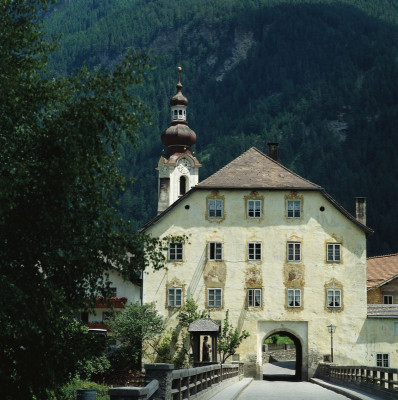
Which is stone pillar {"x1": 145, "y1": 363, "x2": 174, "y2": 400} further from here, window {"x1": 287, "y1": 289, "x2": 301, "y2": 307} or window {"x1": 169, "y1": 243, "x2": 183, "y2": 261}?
window {"x1": 287, "y1": 289, "x2": 301, "y2": 307}

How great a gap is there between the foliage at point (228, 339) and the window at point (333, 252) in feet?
23.0

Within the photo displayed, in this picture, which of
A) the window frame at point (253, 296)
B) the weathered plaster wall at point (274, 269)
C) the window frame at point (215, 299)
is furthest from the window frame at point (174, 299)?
the window frame at point (253, 296)

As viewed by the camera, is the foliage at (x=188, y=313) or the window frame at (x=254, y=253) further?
the window frame at (x=254, y=253)

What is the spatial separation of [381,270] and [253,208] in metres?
17.8

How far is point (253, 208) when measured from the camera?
56.9 metres

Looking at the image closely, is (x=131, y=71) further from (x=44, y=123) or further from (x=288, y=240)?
(x=288, y=240)

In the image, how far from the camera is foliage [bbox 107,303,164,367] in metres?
54.7

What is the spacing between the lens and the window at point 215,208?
2234 inches

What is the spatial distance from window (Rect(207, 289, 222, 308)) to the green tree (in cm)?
3471

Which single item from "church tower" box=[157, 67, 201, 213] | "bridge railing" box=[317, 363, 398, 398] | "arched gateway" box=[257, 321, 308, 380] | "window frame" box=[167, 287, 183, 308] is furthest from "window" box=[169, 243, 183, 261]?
"church tower" box=[157, 67, 201, 213]

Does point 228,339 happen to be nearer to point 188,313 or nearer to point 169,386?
point 188,313

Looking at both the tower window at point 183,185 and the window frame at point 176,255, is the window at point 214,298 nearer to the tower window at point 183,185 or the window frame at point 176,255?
the window frame at point 176,255

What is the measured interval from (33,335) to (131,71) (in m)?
6.30

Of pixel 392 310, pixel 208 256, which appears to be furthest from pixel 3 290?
pixel 392 310
